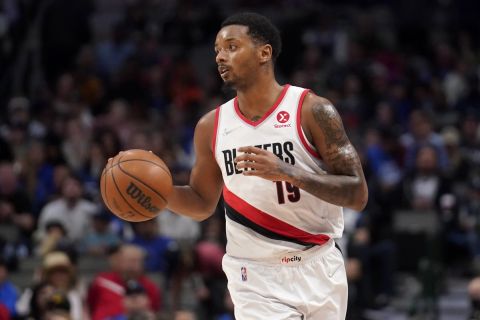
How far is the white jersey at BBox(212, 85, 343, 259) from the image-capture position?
5840 mm

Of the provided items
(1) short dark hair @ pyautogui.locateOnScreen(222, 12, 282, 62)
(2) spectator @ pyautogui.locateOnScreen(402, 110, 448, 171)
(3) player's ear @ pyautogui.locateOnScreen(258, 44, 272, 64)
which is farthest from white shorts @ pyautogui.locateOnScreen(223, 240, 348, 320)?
(2) spectator @ pyautogui.locateOnScreen(402, 110, 448, 171)

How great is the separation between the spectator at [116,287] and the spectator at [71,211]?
209 centimetres

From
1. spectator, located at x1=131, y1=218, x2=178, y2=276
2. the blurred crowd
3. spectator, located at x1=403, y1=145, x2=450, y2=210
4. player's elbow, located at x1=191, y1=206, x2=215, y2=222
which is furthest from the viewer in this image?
spectator, located at x1=403, y1=145, x2=450, y2=210

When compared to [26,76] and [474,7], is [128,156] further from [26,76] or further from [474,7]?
[474,7]

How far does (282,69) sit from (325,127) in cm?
1400

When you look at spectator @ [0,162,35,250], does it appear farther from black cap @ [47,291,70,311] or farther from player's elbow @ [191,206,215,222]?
player's elbow @ [191,206,215,222]

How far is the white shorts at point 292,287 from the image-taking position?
19.1 ft

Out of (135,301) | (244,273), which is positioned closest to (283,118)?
(244,273)

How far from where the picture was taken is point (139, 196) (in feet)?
19.5

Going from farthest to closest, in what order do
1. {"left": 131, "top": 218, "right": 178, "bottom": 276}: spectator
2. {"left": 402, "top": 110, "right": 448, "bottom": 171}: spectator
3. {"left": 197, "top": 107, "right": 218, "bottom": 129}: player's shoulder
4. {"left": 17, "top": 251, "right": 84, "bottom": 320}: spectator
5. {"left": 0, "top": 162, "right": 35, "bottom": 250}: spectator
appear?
{"left": 402, "top": 110, "right": 448, "bottom": 171}: spectator, {"left": 0, "top": 162, "right": 35, "bottom": 250}: spectator, {"left": 131, "top": 218, "right": 178, "bottom": 276}: spectator, {"left": 17, "top": 251, "right": 84, "bottom": 320}: spectator, {"left": 197, "top": 107, "right": 218, "bottom": 129}: player's shoulder

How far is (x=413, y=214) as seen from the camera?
45.5 ft

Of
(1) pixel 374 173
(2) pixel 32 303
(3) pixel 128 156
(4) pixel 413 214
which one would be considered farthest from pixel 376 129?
(3) pixel 128 156

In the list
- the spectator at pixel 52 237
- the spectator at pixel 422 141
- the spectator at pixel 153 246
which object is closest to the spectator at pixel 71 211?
the spectator at pixel 52 237

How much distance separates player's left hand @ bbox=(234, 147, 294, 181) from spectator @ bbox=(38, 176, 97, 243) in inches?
320
